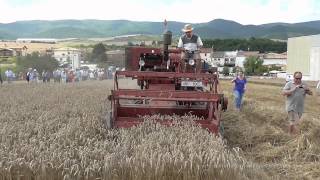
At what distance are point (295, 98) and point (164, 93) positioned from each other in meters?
3.59

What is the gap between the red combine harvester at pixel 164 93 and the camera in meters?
11.2

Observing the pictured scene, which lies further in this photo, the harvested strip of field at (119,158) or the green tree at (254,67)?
the green tree at (254,67)

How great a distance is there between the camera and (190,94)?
36.8 feet

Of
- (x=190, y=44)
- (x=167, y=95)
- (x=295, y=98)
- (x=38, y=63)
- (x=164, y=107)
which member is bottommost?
(x=38, y=63)

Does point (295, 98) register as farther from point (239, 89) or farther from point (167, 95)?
point (239, 89)

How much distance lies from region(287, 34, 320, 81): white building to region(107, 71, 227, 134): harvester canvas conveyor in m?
66.1

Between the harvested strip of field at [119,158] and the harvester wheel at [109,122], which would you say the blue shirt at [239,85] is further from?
the harvested strip of field at [119,158]

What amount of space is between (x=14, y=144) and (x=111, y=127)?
3.16 meters

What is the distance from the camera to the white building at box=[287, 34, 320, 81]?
80375 mm

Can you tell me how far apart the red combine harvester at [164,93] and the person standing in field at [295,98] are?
192 centimetres

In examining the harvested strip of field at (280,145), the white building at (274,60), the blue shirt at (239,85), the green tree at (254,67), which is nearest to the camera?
the harvested strip of field at (280,145)

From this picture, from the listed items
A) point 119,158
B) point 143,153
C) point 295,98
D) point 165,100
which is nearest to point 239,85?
point 295,98

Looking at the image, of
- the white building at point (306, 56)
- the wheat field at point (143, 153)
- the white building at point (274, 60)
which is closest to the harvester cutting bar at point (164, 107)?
the wheat field at point (143, 153)

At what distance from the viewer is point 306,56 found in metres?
90.2
